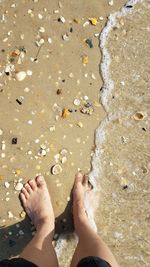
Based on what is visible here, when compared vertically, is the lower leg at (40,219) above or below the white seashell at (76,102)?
below

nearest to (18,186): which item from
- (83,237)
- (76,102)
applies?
(83,237)

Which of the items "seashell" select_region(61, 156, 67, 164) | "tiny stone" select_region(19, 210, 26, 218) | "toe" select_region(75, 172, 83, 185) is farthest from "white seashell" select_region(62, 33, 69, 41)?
"tiny stone" select_region(19, 210, 26, 218)

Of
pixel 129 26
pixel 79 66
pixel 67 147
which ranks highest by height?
pixel 129 26

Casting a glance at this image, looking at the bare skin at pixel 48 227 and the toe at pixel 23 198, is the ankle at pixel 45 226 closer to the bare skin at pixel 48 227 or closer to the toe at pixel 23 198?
the bare skin at pixel 48 227

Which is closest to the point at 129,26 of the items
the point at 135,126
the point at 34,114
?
the point at 135,126

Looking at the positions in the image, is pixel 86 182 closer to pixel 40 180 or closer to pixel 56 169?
pixel 56 169

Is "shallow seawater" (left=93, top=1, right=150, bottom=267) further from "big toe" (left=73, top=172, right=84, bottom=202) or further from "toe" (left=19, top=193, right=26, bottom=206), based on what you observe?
"toe" (left=19, top=193, right=26, bottom=206)

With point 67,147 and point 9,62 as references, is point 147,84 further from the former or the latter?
point 9,62

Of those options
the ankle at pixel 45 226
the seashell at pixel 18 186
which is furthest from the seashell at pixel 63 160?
the ankle at pixel 45 226
